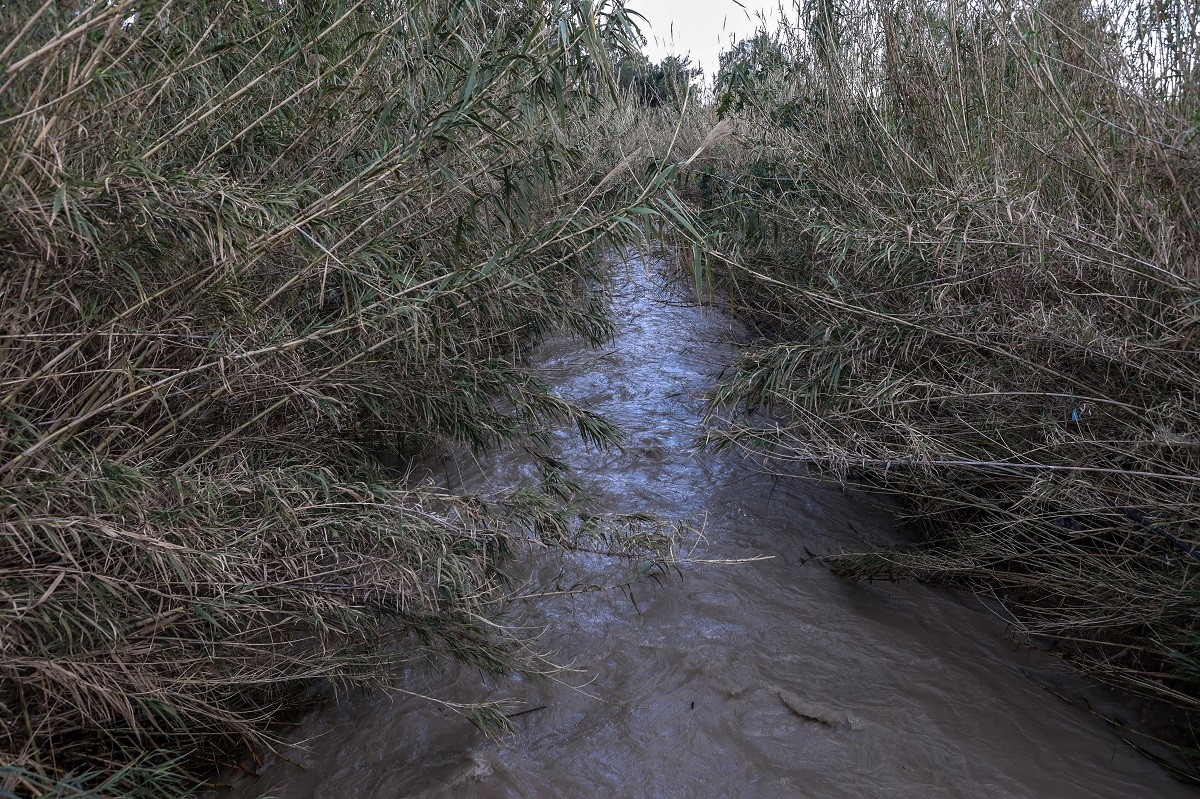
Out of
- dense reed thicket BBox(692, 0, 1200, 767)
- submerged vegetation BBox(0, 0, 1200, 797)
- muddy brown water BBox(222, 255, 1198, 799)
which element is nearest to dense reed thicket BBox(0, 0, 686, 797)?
submerged vegetation BBox(0, 0, 1200, 797)

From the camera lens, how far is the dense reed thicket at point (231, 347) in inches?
81.5

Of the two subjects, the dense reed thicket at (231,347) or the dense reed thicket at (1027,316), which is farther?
the dense reed thicket at (1027,316)

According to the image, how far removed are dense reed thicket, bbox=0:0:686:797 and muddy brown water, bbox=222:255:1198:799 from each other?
299 millimetres

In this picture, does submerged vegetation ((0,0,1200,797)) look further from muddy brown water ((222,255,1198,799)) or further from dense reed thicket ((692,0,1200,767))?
muddy brown water ((222,255,1198,799))

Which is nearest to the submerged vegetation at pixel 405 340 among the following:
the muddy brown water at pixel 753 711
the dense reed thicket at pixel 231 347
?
the dense reed thicket at pixel 231 347

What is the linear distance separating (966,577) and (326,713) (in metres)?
2.76

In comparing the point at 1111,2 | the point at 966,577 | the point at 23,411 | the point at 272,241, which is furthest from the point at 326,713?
the point at 1111,2

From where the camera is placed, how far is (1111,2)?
3.37m

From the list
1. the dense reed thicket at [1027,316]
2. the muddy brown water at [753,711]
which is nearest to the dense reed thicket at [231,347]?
the muddy brown water at [753,711]

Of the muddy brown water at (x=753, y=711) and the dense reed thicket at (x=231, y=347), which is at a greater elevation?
the dense reed thicket at (x=231, y=347)

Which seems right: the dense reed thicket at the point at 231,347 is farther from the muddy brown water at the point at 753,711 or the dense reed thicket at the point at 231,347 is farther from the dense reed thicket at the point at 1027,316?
the dense reed thicket at the point at 1027,316

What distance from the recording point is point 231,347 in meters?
2.46

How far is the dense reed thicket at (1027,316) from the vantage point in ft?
8.96

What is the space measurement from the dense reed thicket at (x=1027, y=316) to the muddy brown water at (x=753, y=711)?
25 centimetres
